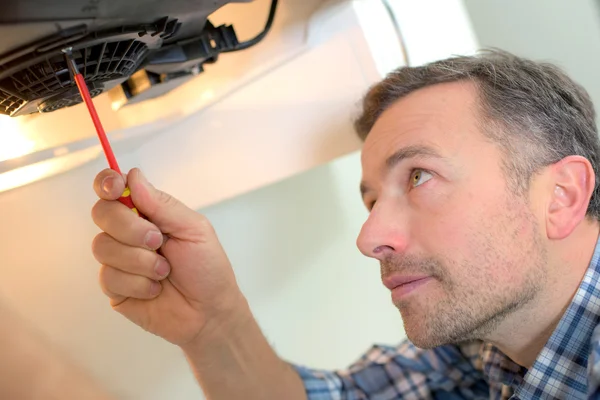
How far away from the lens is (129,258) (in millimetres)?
560

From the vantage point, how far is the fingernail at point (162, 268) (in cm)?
59

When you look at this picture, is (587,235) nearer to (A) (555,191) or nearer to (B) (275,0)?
(A) (555,191)

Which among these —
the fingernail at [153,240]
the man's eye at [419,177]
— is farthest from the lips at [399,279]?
the fingernail at [153,240]

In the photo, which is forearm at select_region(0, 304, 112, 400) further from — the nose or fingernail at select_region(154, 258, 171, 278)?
the nose

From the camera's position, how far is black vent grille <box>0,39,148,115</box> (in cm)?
43

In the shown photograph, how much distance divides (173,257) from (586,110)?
2.45ft

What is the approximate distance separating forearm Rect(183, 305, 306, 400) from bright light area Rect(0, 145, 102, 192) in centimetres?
29

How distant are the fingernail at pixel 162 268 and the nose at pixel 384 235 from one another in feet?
0.97

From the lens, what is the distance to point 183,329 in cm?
70

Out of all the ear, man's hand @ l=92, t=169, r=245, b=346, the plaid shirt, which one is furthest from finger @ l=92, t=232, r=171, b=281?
the ear

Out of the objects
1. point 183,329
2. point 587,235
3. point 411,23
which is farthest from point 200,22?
point 587,235

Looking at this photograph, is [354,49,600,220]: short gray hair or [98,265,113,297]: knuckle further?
[354,49,600,220]: short gray hair

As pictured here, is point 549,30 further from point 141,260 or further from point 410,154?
point 141,260

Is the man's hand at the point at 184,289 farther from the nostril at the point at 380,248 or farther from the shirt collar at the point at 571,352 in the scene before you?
the shirt collar at the point at 571,352
